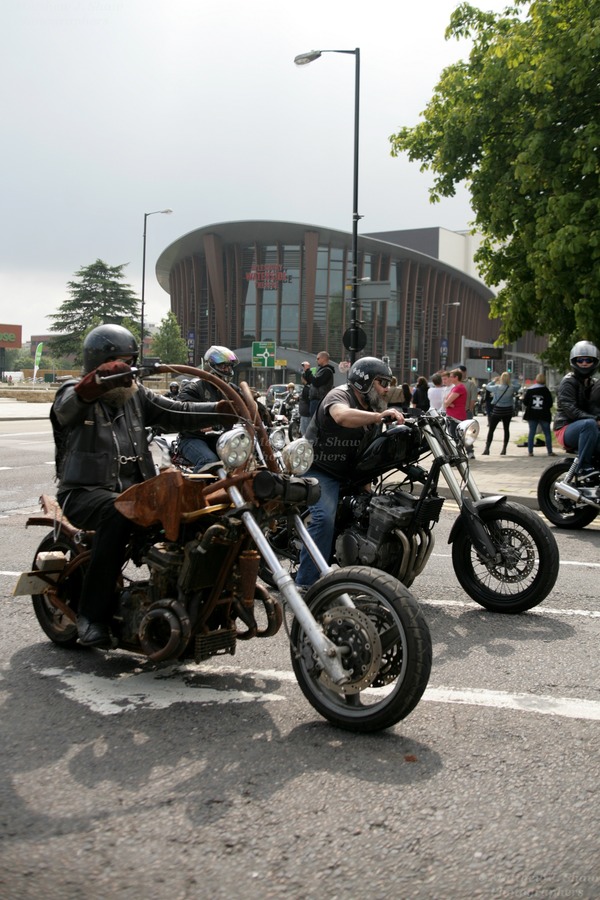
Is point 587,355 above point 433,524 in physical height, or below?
above

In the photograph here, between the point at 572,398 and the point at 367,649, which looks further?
the point at 572,398

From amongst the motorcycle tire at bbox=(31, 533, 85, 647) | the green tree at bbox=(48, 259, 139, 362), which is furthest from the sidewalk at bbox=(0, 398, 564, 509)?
the green tree at bbox=(48, 259, 139, 362)

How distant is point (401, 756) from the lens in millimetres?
3371

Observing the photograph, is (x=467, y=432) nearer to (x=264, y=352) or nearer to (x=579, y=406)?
(x=579, y=406)

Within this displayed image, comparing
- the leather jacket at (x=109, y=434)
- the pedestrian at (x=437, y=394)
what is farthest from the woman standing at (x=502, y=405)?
the leather jacket at (x=109, y=434)

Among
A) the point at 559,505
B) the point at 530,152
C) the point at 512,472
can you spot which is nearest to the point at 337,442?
the point at 559,505

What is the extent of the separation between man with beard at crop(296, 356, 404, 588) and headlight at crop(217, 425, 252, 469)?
2058mm

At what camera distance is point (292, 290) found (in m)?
96.4

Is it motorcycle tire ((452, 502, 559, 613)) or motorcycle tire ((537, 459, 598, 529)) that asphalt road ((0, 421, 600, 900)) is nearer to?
motorcycle tire ((452, 502, 559, 613))

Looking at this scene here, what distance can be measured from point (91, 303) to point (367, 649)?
114 m

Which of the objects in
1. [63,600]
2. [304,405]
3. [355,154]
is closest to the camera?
[63,600]

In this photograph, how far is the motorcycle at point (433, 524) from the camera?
5.56 meters

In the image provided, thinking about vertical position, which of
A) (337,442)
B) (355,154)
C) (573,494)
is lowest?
(573,494)

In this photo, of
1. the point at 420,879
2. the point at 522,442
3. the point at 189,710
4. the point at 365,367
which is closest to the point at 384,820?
the point at 420,879
